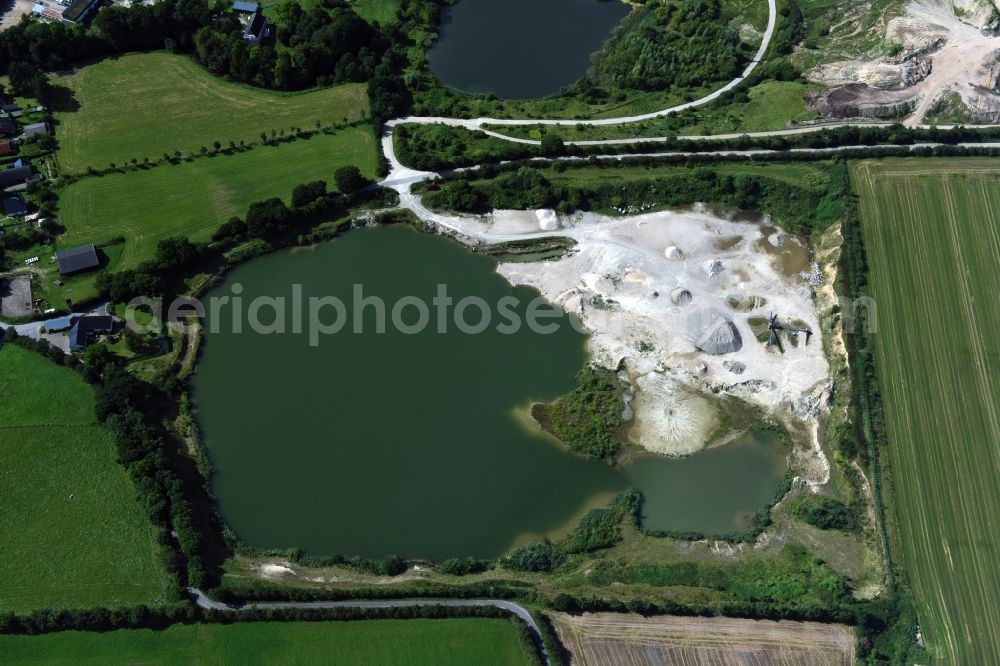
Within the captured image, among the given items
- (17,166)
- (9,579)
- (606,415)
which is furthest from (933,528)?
(17,166)

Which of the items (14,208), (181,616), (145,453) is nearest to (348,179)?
(145,453)

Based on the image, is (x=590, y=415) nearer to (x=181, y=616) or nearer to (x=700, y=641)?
(x=700, y=641)

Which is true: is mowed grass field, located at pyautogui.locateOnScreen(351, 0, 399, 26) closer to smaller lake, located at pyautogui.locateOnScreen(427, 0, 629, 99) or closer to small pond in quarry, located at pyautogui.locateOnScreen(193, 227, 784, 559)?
smaller lake, located at pyautogui.locateOnScreen(427, 0, 629, 99)

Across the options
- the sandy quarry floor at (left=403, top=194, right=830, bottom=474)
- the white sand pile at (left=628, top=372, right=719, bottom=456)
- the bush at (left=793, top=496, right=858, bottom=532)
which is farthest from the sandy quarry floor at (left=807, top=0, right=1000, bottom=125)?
the bush at (left=793, top=496, right=858, bottom=532)

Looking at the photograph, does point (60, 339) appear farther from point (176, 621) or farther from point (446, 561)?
point (446, 561)

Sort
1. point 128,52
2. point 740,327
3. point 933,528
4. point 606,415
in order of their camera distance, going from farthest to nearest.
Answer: point 128,52 → point 740,327 → point 606,415 → point 933,528

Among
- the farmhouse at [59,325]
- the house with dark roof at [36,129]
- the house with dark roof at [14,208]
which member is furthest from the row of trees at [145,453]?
the house with dark roof at [36,129]
